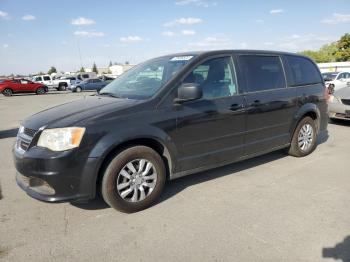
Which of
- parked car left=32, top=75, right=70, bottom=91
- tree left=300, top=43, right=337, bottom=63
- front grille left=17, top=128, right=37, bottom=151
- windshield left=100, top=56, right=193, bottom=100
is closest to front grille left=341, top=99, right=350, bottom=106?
windshield left=100, top=56, right=193, bottom=100

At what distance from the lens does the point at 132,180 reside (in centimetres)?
369

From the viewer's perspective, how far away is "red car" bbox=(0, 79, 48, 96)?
2923 cm

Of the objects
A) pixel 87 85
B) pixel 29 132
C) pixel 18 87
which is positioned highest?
pixel 18 87

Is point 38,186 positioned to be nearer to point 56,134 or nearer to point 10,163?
point 56,134

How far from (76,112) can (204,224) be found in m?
1.86

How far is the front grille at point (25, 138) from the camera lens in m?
3.49

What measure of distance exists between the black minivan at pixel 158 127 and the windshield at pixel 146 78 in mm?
21

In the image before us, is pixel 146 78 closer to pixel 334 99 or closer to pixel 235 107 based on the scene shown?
pixel 235 107

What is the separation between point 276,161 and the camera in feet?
18.4

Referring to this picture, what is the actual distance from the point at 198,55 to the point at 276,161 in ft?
8.08

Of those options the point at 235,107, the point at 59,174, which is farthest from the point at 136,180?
the point at 235,107

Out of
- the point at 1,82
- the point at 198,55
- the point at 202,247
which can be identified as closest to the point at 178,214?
the point at 202,247

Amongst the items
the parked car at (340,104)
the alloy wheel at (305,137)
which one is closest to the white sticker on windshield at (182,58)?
the alloy wheel at (305,137)

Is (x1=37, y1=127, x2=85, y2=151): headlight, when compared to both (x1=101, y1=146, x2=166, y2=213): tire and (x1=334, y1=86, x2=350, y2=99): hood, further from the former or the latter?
(x1=334, y1=86, x2=350, y2=99): hood
